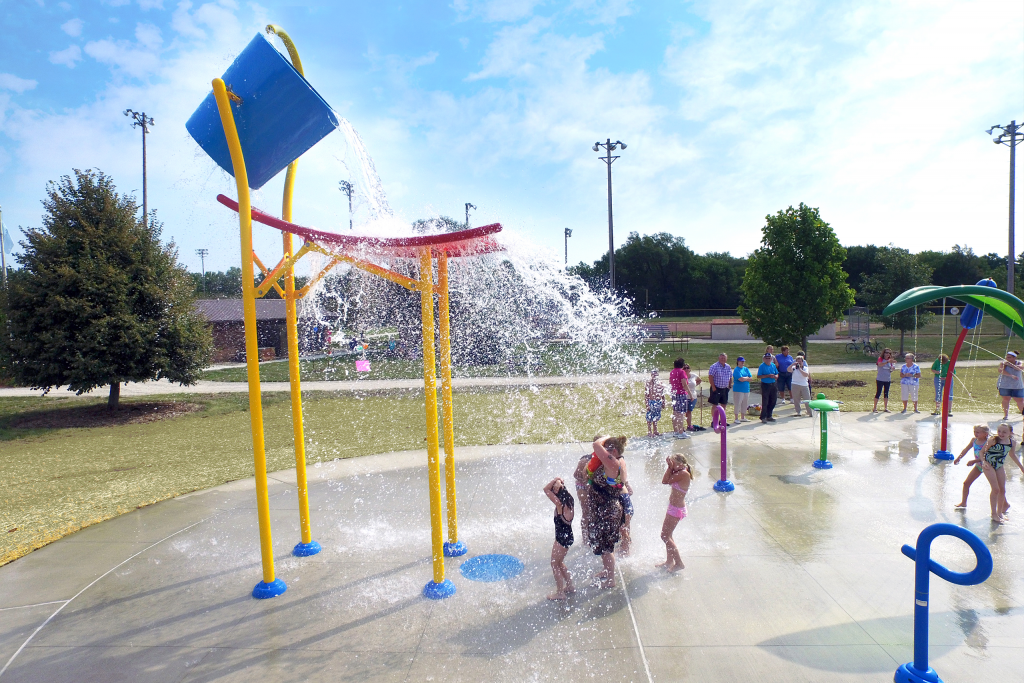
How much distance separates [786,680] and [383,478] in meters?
6.39

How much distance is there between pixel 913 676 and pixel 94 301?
19.1 meters

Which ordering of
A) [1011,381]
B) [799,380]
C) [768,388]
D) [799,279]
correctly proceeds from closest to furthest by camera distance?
[1011,381] < [768,388] < [799,380] < [799,279]

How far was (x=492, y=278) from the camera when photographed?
24.5 ft

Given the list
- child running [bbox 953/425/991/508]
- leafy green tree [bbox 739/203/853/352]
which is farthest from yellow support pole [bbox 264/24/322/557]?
leafy green tree [bbox 739/203/853/352]

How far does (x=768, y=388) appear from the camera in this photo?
1239 cm

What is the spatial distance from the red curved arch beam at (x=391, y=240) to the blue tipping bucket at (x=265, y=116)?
475mm

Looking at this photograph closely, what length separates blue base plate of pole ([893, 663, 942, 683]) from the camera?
3.58m

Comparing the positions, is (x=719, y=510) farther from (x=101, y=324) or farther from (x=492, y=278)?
(x=101, y=324)

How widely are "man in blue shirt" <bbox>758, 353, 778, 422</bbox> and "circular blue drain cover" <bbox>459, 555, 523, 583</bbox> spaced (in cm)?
869

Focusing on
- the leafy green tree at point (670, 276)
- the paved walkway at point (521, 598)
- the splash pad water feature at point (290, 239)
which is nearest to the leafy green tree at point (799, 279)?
the paved walkway at point (521, 598)

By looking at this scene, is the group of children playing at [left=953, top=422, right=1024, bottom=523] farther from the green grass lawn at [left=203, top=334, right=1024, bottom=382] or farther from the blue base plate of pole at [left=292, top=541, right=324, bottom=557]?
the green grass lawn at [left=203, top=334, right=1024, bottom=382]

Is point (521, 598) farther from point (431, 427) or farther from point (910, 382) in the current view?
point (910, 382)

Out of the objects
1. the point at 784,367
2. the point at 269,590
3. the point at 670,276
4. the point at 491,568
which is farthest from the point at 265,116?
the point at 670,276

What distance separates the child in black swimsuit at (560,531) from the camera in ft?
16.2
